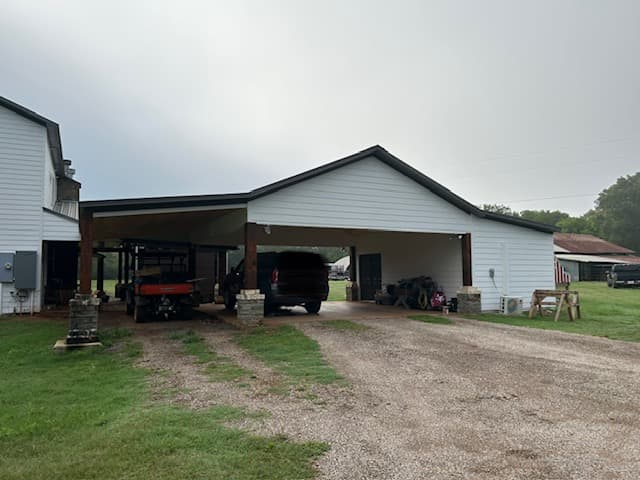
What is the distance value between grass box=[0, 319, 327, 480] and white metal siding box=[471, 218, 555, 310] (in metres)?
11.9

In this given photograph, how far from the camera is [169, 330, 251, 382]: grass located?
6.51m

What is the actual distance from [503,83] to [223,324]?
13380 millimetres

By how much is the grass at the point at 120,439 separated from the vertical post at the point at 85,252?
3.36m

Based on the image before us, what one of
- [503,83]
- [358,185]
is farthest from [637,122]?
[358,185]

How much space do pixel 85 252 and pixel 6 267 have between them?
689cm

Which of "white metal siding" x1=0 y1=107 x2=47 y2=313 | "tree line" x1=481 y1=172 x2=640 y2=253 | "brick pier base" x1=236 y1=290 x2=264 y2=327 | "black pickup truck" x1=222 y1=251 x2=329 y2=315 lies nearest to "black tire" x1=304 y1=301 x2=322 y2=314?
"black pickup truck" x1=222 y1=251 x2=329 y2=315

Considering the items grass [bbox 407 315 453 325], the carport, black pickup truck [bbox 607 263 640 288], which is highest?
the carport

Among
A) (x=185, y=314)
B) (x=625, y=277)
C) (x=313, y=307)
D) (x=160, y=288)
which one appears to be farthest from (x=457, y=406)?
(x=625, y=277)

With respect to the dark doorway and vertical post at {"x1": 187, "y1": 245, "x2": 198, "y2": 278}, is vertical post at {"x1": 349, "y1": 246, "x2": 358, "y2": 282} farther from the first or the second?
vertical post at {"x1": 187, "y1": 245, "x2": 198, "y2": 278}

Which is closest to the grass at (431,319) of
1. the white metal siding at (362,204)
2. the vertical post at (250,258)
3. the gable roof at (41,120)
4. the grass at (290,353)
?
the white metal siding at (362,204)

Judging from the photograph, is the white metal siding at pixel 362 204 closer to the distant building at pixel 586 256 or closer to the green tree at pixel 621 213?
the distant building at pixel 586 256

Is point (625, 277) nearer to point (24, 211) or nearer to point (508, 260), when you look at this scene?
point (508, 260)

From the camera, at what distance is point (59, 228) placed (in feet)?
49.5

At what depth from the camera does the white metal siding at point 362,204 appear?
1206 centimetres
